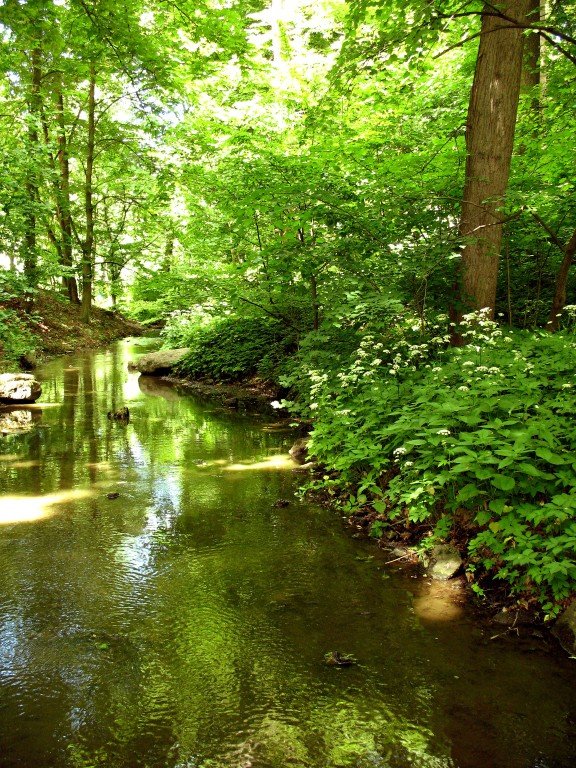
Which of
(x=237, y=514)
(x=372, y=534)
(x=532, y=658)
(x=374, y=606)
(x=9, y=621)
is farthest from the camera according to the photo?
(x=237, y=514)

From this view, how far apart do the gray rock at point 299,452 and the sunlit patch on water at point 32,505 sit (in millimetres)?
2613

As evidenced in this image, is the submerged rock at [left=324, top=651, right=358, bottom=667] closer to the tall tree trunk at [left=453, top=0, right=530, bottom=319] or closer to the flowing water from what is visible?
the flowing water

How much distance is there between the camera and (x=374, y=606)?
3.63 meters

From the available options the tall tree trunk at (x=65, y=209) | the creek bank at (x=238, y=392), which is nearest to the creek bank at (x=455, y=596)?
the creek bank at (x=238, y=392)

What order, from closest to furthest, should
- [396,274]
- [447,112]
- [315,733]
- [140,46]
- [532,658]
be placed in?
1. [315,733]
2. [532,658]
3. [140,46]
4. [396,274]
5. [447,112]

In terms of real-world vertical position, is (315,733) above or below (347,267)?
below

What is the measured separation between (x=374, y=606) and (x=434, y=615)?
0.40m

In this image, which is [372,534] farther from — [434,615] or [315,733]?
[315,733]

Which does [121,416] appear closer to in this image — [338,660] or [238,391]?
[238,391]

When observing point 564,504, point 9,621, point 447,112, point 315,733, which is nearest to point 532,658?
point 564,504

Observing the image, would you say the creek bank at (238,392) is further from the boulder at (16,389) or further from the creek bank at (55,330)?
the creek bank at (55,330)

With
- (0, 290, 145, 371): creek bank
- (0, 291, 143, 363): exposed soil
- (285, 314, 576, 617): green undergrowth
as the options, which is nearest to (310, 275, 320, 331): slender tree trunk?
(285, 314, 576, 617): green undergrowth

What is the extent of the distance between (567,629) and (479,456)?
1.14 m

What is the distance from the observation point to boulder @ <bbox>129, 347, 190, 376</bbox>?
50.2 ft
